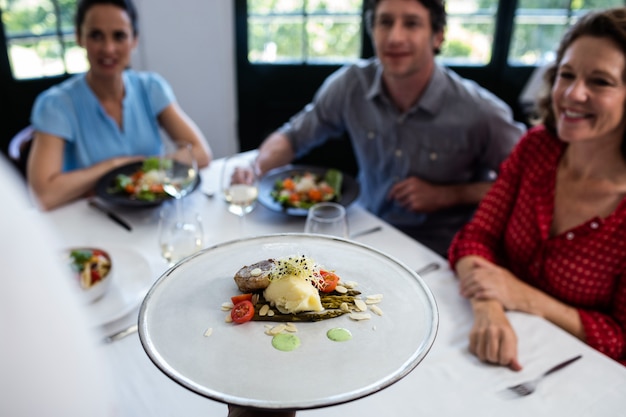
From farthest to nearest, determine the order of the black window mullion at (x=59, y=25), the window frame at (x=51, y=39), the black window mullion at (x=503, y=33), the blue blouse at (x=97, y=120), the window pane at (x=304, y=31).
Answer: the window pane at (x=304, y=31)
the black window mullion at (x=503, y=33)
the black window mullion at (x=59, y=25)
the window frame at (x=51, y=39)
the blue blouse at (x=97, y=120)

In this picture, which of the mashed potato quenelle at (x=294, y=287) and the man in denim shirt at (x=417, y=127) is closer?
the mashed potato quenelle at (x=294, y=287)

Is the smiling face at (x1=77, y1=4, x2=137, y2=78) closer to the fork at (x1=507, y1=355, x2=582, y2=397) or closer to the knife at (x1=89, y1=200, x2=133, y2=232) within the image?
the knife at (x1=89, y1=200, x2=133, y2=232)

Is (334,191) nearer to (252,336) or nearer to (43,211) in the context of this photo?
(43,211)

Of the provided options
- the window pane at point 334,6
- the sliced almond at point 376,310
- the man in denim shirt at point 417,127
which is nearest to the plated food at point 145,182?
the man in denim shirt at point 417,127

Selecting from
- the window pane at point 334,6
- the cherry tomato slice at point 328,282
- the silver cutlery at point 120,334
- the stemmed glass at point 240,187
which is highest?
the window pane at point 334,6

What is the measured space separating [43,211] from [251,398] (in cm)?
160

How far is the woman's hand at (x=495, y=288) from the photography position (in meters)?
1.38

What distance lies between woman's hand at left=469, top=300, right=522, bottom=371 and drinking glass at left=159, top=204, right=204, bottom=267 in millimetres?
814

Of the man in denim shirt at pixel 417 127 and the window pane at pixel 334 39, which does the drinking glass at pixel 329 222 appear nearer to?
the man in denim shirt at pixel 417 127

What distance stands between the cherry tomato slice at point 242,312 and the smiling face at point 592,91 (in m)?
1.24

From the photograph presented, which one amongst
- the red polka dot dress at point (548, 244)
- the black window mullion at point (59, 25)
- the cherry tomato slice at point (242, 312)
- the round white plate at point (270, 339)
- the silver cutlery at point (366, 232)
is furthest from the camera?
the black window mullion at point (59, 25)

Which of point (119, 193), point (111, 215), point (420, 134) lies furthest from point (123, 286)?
point (420, 134)

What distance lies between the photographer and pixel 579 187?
5.31 feet

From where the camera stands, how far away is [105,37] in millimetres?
2385
